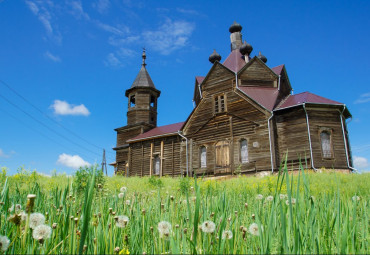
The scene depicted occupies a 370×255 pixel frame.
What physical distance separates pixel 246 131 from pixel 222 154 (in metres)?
2.40

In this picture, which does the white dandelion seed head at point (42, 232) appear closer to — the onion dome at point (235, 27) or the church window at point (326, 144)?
the church window at point (326, 144)

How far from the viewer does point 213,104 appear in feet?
66.6

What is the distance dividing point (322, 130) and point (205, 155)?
809 cm

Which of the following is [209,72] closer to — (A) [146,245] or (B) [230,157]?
(B) [230,157]

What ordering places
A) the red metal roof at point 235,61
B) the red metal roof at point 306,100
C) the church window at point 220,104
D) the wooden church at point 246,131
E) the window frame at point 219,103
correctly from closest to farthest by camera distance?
the wooden church at point 246,131
the red metal roof at point 306,100
the window frame at point 219,103
the church window at point 220,104
the red metal roof at point 235,61

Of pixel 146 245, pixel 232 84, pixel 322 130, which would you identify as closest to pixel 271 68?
pixel 232 84

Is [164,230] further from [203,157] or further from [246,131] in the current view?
[203,157]

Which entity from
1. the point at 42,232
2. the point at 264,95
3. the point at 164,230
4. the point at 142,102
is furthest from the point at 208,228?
the point at 142,102

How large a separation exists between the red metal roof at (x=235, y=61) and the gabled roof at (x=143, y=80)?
9.84 m

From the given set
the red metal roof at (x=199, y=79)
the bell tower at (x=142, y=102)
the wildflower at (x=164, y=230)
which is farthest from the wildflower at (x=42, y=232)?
the bell tower at (x=142, y=102)

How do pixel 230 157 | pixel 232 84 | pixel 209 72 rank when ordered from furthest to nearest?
pixel 209 72, pixel 232 84, pixel 230 157

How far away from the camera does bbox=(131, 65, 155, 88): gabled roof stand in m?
30.0

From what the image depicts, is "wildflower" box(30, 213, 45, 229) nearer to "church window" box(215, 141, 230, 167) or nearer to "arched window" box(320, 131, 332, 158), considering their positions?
"arched window" box(320, 131, 332, 158)

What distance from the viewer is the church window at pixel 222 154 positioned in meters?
18.6
